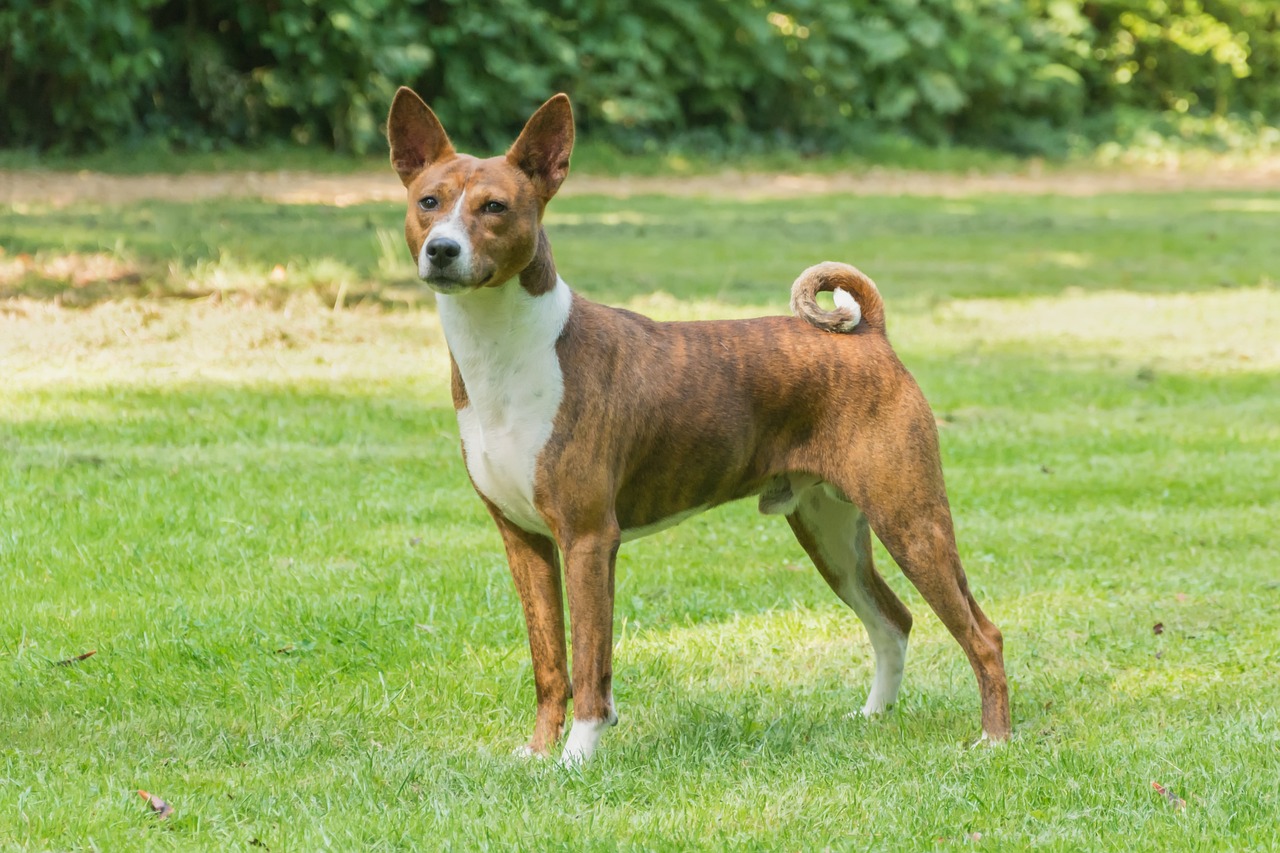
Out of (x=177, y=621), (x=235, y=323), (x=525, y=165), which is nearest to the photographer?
(x=525, y=165)

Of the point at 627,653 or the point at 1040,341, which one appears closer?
the point at 627,653

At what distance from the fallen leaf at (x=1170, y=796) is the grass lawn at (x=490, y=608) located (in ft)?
0.10

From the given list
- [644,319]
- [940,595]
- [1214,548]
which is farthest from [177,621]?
[1214,548]

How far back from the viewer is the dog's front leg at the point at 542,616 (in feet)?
16.1

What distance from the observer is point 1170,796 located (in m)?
4.32

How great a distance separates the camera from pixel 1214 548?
7.34 meters

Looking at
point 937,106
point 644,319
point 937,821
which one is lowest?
point 937,106

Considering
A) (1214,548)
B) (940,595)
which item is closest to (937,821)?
(940,595)

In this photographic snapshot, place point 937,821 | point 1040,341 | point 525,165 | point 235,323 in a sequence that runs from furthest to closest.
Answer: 1. point 1040,341
2. point 235,323
3. point 525,165
4. point 937,821

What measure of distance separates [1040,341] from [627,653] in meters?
7.45

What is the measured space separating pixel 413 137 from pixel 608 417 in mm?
973

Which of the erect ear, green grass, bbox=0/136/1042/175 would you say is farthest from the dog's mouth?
green grass, bbox=0/136/1042/175

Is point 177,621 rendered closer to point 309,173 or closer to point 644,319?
point 644,319

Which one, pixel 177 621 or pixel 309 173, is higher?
pixel 177 621
